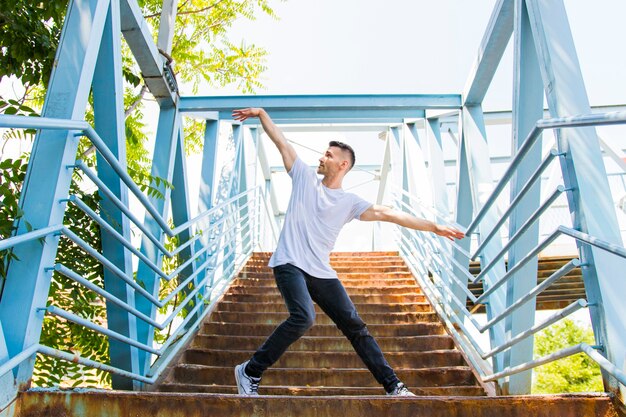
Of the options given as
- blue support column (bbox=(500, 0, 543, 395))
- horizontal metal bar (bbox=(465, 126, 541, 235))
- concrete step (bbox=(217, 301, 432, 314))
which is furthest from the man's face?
concrete step (bbox=(217, 301, 432, 314))

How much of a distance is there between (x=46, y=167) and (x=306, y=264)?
4.87 feet

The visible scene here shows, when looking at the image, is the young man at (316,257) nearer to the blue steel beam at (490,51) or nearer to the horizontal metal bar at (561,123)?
the horizontal metal bar at (561,123)

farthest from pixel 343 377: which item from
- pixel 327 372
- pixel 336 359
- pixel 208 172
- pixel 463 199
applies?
pixel 208 172

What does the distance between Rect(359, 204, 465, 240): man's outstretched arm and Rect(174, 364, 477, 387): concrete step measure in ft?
3.89

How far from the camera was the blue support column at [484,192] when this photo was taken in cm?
414

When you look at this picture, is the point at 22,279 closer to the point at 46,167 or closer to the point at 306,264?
the point at 46,167

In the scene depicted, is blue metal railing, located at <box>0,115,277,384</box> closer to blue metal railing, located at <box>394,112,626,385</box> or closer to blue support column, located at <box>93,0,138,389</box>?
blue support column, located at <box>93,0,138,389</box>

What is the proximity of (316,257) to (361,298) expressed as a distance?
2.62 meters

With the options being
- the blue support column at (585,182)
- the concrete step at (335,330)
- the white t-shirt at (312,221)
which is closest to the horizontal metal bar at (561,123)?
the blue support column at (585,182)

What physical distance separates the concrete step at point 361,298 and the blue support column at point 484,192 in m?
1.38

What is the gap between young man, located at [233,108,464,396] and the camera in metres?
3.23

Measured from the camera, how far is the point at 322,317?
5.43m

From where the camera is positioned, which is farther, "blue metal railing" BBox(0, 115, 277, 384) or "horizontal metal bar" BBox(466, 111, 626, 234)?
"blue metal railing" BBox(0, 115, 277, 384)

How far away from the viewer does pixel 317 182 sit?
3723 millimetres
